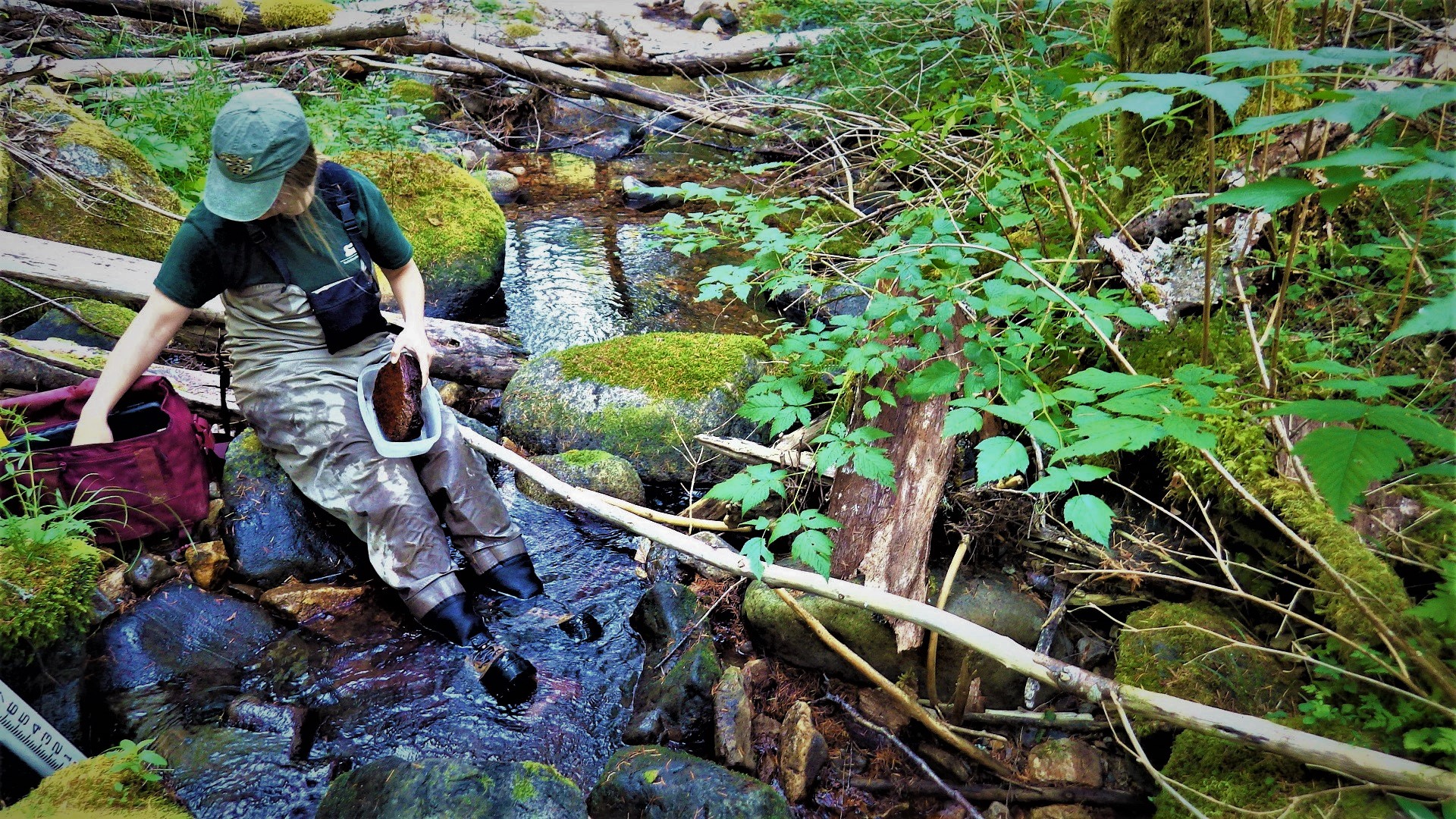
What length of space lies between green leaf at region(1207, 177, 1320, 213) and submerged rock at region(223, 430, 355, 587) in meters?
3.47

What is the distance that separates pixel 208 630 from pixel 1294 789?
3.68 meters

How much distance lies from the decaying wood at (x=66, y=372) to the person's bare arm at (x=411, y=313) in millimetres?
980

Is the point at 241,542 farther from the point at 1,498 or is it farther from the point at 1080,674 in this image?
the point at 1080,674

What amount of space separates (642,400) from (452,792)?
2366mm

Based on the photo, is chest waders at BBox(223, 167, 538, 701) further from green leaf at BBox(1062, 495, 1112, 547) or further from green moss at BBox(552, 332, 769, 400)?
green leaf at BBox(1062, 495, 1112, 547)

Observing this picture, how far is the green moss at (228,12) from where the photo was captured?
890 centimetres

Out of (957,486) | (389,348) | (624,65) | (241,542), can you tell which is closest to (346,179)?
(389,348)

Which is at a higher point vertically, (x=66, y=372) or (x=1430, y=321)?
(x=1430, y=321)

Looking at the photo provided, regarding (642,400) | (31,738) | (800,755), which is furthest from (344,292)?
(800,755)

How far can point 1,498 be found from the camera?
109 inches

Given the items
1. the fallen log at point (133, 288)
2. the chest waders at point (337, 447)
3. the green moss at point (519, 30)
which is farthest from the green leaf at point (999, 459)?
the green moss at point (519, 30)

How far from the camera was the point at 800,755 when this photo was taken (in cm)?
257

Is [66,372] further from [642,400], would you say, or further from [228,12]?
[228,12]

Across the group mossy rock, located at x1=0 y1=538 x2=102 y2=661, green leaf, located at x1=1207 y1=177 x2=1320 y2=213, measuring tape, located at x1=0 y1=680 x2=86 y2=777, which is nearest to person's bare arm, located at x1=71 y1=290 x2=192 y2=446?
mossy rock, located at x1=0 y1=538 x2=102 y2=661
